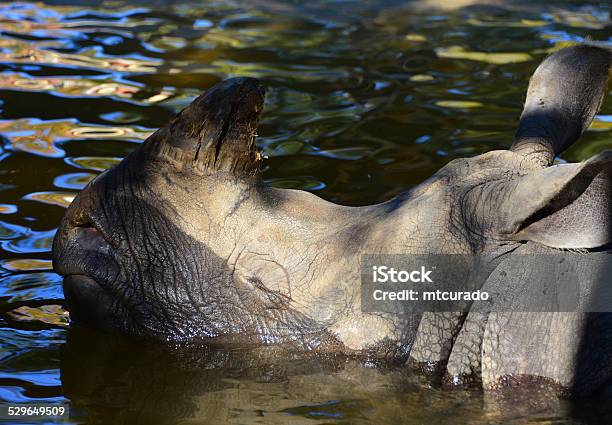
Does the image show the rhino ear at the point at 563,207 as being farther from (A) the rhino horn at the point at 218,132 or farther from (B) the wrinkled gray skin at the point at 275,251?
(A) the rhino horn at the point at 218,132

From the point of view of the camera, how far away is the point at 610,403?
4281 mm

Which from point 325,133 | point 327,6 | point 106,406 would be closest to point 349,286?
point 106,406

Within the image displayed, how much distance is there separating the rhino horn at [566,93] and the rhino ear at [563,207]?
3.11 feet

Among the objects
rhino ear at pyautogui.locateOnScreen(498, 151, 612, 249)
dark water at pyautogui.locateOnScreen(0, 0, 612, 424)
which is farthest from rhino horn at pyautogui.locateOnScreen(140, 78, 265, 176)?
rhino ear at pyautogui.locateOnScreen(498, 151, 612, 249)

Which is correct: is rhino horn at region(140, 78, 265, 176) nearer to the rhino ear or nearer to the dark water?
the dark water

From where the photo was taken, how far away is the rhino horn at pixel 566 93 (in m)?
5.17

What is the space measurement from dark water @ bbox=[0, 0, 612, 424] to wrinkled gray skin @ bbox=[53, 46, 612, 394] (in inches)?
5.9

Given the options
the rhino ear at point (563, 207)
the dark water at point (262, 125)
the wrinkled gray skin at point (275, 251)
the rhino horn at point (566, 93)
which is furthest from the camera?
the rhino horn at point (566, 93)

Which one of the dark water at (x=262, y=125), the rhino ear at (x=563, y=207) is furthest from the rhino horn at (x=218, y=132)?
the rhino ear at (x=563, y=207)

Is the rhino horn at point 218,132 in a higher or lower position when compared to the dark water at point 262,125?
higher

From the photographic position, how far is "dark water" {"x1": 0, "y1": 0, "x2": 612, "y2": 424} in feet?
14.5

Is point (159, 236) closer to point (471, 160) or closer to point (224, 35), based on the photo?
point (471, 160)

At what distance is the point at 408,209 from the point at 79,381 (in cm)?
161

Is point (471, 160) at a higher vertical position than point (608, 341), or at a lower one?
higher
